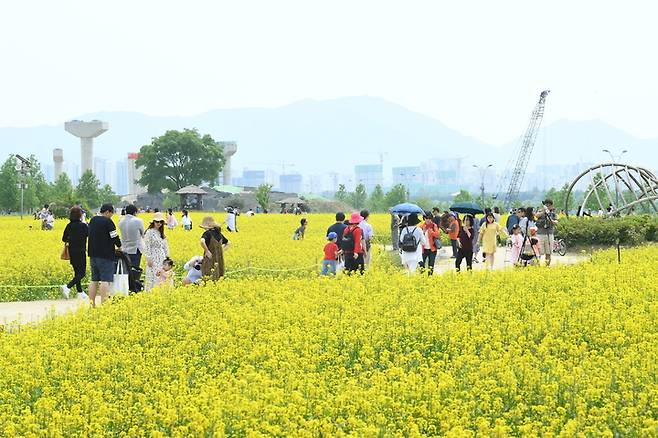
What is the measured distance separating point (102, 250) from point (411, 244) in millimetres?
6254

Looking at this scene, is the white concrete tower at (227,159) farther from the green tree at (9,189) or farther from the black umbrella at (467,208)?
the black umbrella at (467,208)

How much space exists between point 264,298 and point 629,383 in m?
6.93

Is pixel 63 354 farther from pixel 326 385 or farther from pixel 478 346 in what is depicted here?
pixel 478 346

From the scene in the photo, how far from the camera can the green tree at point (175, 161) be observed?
125 meters

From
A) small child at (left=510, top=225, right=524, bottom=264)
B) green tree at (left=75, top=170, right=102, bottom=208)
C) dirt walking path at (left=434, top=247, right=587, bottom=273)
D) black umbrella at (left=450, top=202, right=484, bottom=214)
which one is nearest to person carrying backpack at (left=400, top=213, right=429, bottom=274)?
small child at (left=510, top=225, right=524, bottom=264)

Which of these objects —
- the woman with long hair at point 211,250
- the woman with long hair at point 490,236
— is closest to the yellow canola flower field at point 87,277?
the woman with long hair at point 211,250

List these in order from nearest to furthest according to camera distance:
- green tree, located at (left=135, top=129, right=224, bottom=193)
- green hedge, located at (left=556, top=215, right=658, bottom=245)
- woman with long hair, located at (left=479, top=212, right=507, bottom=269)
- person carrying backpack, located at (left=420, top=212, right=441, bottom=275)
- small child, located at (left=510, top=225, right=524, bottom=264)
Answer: person carrying backpack, located at (left=420, top=212, right=441, bottom=275) → woman with long hair, located at (left=479, top=212, right=507, bottom=269) → small child, located at (left=510, top=225, right=524, bottom=264) → green hedge, located at (left=556, top=215, right=658, bottom=245) → green tree, located at (left=135, top=129, right=224, bottom=193)

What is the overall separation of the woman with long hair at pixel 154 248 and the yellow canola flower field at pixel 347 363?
2.13 m

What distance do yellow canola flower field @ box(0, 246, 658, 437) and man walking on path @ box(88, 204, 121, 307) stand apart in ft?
4.16

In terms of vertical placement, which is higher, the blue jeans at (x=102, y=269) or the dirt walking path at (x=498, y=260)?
the blue jeans at (x=102, y=269)

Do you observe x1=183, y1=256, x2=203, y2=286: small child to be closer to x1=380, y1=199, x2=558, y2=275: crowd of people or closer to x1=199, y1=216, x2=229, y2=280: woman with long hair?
x1=199, y1=216, x2=229, y2=280: woman with long hair

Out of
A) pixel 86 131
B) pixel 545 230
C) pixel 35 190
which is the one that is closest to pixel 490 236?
pixel 545 230

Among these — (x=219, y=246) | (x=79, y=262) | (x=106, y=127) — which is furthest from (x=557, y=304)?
(x=106, y=127)

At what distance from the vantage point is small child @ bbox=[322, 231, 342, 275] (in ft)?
60.8
